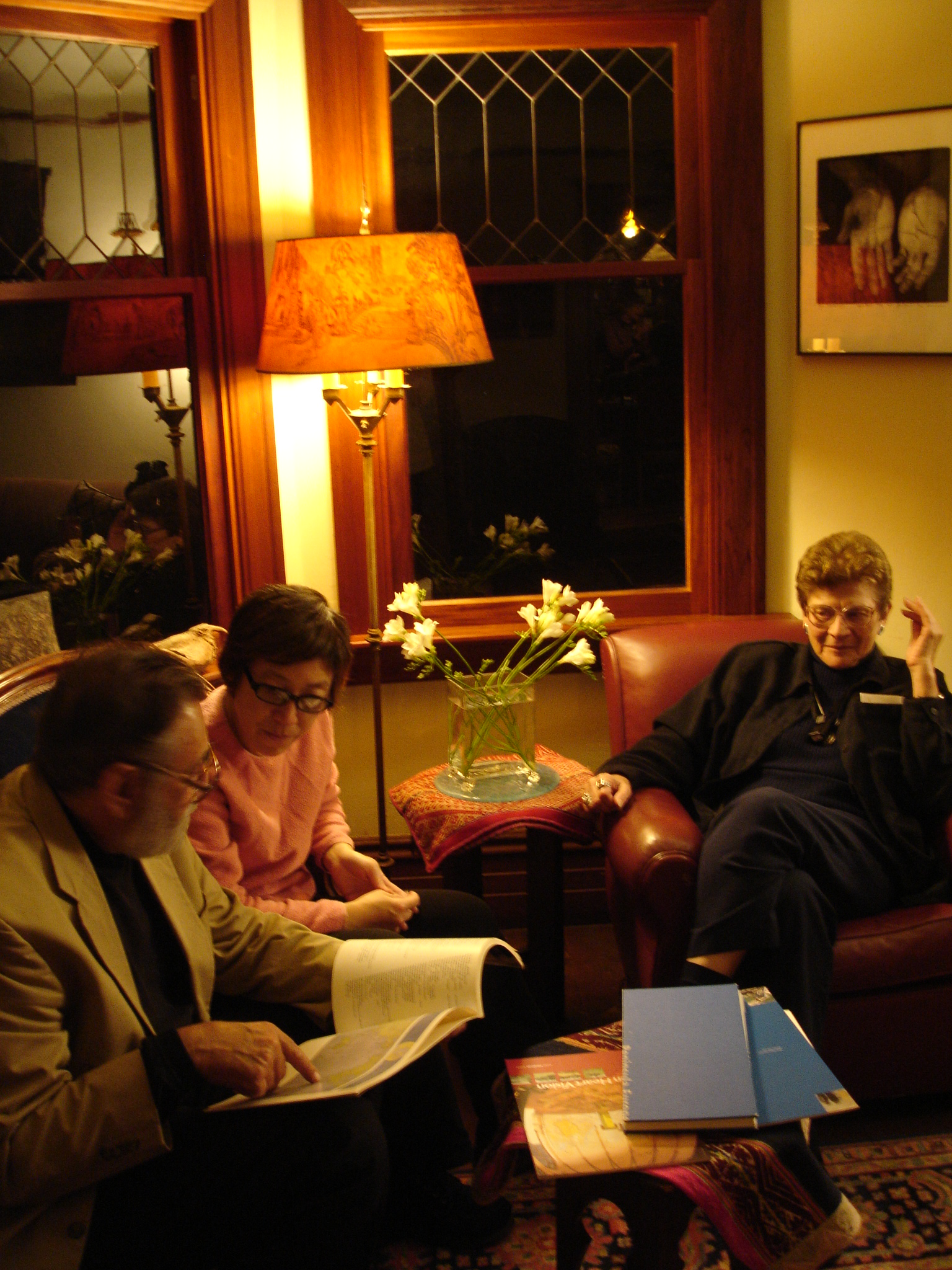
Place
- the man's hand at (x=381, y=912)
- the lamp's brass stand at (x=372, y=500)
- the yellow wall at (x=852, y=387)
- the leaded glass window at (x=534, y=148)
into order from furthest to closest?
the leaded glass window at (x=534, y=148) < the yellow wall at (x=852, y=387) < the lamp's brass stand at (x=372, y=500) < the man's hand at (x=381, y=912)

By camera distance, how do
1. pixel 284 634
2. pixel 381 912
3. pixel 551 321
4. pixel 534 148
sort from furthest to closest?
pixel 551 321
pixel 534 148
pixel 381 912
pixel 284 634

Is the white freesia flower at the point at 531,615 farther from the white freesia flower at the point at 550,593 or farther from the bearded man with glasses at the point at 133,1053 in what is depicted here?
the bearded man with glasses at the point at 133,1053

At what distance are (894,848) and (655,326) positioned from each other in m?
1.52

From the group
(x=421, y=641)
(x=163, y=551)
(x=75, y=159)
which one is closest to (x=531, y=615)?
(x=421, y=641)

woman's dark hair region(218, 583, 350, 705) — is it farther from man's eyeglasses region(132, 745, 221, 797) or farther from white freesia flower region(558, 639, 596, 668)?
white freesia flower region(558, 639, 596, 668)

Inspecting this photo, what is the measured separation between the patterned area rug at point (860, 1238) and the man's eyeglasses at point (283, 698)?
0.92 meters

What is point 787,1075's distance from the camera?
1.55m

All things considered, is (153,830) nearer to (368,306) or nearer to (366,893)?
(366,893)

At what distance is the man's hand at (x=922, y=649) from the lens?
7.89ft

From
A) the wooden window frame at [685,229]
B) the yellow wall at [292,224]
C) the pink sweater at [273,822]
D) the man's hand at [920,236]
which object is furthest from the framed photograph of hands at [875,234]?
the pink sweater at [273,822]

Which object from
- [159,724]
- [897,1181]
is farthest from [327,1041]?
[897,1181]

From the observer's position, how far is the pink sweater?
6.57 feet

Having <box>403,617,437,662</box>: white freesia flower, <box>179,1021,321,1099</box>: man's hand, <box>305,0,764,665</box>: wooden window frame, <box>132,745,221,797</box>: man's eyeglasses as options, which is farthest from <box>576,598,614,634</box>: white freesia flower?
<box>179,1021,321,1099</box>: man's hand

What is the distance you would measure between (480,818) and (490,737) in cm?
21
